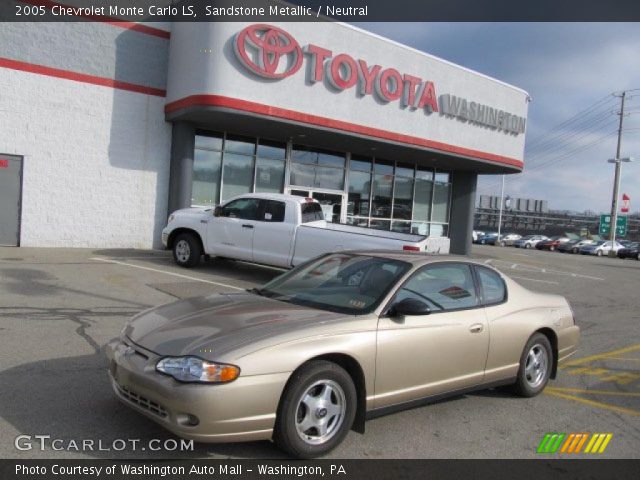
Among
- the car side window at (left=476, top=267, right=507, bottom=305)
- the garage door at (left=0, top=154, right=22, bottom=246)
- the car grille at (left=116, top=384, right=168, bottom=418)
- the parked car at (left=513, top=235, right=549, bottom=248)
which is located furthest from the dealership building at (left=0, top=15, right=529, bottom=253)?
the parked car at (left=513, top=235, right=549, bottom=248)

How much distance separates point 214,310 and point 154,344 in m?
0.63

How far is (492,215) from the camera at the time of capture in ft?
255

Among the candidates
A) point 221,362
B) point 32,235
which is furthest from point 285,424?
point 32,235

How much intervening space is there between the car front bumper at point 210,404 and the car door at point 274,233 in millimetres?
7440

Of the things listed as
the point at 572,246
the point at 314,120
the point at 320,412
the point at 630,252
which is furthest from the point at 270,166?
the point at 572,246

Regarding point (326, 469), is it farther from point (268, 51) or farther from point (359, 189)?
point (359, 189)

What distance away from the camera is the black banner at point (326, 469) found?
3.44 meters

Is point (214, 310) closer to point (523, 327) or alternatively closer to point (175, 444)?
point (175, 444)

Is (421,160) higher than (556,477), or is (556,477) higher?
(421,160)

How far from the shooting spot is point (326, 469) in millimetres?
3684

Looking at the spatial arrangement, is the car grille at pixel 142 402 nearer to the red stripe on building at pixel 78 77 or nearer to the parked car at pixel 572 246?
the red stripe on building at pixel 78 77

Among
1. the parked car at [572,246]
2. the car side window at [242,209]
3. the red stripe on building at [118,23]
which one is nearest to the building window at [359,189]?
the red stripe on building at [118,23]

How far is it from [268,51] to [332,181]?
585 centimetres

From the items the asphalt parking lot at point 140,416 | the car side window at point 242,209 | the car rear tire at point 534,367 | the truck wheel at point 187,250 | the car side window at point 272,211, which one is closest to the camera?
the asphalt parking lot at point 140,416
